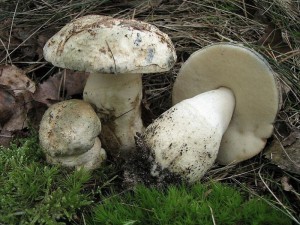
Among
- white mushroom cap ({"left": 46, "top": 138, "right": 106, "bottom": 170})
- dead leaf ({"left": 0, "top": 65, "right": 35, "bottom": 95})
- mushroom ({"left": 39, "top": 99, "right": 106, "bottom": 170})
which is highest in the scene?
mushroom ({"left": 39, "top": 99, "right": 106, "bottom": 170})

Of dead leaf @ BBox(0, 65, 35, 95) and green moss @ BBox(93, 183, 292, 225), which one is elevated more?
dead leaf @ BBox(0, 65, 35, 95)

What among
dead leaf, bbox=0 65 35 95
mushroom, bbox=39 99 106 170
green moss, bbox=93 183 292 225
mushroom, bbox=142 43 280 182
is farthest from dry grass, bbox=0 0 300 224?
green moss, bbox=93 183 292 225

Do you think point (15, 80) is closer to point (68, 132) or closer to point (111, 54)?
point (68, 132)

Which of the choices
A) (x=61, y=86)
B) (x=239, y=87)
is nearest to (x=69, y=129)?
(x=61, y=86)

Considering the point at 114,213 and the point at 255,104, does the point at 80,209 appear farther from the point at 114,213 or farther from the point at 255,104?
the point at 255,104

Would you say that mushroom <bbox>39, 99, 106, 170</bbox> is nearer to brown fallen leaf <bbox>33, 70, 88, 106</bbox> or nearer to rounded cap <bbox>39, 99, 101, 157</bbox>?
rounded cap <bbox>39, 99, 101, 157</bbox>

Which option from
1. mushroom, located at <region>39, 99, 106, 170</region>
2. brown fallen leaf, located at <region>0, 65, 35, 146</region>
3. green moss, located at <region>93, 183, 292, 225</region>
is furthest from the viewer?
brown fallen leaf, located at <region>0, 65, 35, 146</region>

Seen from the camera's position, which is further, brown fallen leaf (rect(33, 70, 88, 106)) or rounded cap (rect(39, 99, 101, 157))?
brown fallen leaf (rect(33, 70, 88, 106))

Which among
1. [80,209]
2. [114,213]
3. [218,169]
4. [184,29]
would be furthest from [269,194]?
[184,29]
